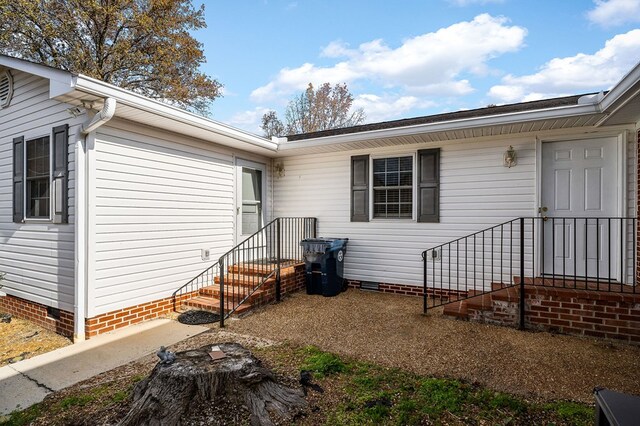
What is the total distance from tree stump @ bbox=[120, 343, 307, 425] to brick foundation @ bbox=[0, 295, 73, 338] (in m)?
2.63

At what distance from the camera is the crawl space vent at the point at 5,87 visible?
507 cm

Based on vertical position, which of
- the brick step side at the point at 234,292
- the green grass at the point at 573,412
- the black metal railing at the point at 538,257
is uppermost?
the black metal railing at the point at 538,257

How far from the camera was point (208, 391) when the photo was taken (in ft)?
7.72

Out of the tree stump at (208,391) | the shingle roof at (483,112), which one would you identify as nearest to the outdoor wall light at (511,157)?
the shingle roof at (483,112)

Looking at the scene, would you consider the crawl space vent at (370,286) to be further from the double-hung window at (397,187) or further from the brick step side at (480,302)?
the brick step side at (480,302)

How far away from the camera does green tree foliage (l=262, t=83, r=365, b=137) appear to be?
63.7ft

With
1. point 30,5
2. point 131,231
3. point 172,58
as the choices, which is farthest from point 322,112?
point 131,231

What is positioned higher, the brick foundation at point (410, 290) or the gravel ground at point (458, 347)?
the brick foundation at point (410, 290)

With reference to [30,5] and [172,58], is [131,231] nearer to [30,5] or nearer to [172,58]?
[30,5]

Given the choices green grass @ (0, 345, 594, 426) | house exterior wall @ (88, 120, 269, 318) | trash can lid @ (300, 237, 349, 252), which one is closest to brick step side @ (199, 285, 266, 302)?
house exterior wall @ (88, 120, 269, 318)

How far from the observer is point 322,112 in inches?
766

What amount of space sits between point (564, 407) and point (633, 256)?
11.4 ft

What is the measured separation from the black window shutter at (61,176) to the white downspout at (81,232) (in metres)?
0.33

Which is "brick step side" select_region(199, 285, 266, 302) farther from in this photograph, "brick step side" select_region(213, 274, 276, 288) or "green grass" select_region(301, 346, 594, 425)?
"green grass" select_region(301, 346, 594, 425)
